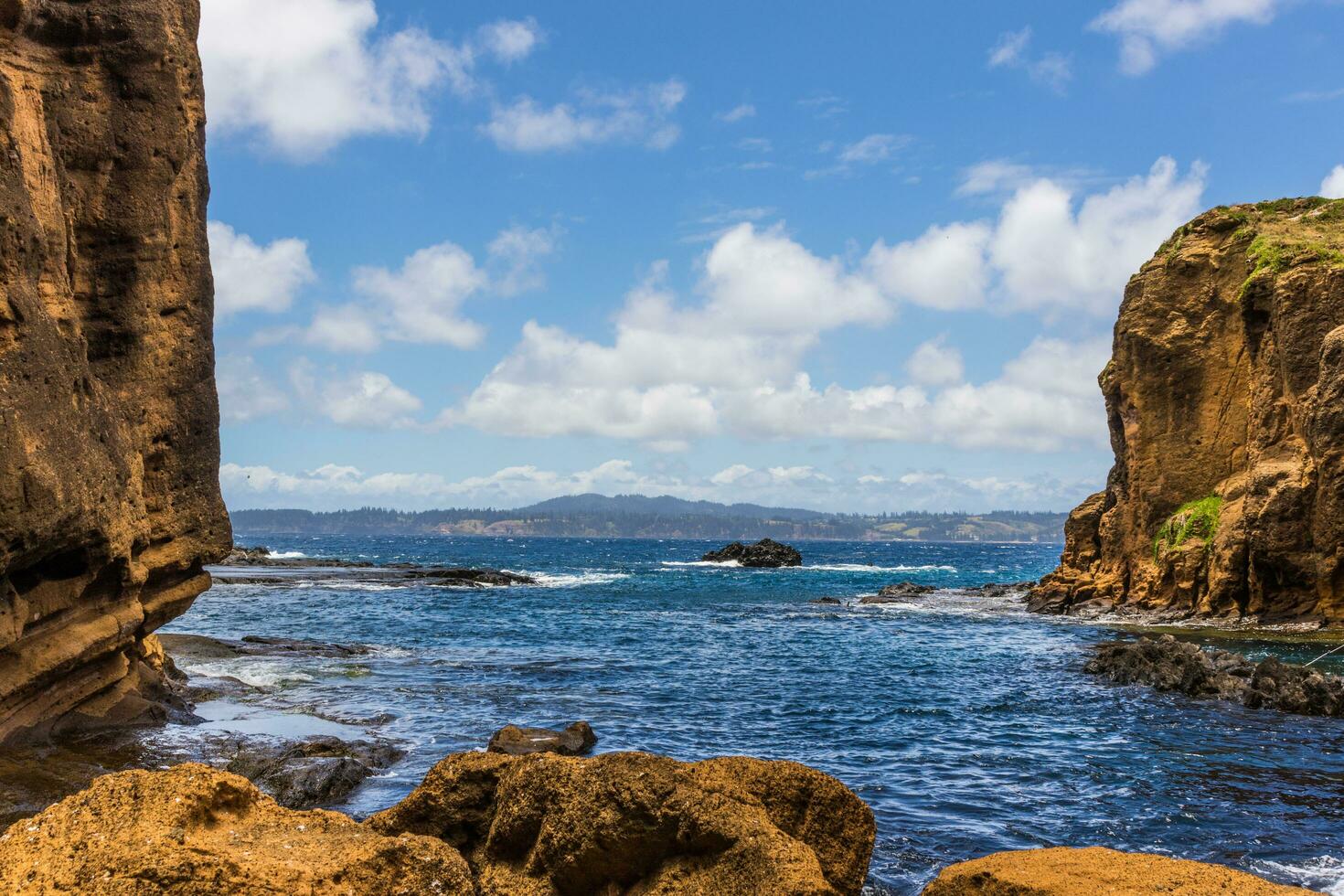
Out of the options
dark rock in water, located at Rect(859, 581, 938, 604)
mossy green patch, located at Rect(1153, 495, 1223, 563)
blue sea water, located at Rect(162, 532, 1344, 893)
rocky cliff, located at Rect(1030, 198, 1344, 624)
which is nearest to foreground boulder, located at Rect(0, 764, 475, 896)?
blue sea water, located at Rect(162, 532, 1344, 893)

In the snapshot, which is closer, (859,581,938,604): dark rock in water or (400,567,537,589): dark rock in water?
(859,581,938,604): dark rock in water

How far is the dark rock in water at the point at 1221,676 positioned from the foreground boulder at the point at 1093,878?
1702cm

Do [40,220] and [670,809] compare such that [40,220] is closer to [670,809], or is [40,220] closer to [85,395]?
[85,395]

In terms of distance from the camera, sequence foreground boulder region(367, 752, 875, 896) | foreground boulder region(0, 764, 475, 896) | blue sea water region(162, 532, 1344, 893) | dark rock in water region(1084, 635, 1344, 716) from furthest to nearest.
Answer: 1. dark rock in water region(1084, 635, 1344, 716)
2. blue sea water region(162, 532, 1344, 893)
3. foreground boulder region(367, 752, 875, 896)
4. foreground boulder region(0, 764, 475, 896)

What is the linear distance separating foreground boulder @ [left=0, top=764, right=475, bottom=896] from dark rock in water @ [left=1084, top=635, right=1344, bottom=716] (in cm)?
2193

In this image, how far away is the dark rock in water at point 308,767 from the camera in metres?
13.6

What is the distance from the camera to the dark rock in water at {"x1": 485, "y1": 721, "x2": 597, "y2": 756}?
52.7 ft

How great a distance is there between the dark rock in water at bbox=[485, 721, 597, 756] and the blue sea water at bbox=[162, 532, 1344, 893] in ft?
2.47

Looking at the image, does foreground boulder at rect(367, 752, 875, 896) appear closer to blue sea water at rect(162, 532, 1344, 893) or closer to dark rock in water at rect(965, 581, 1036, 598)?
blue sea water at rect(162, 532, 1344, 893)

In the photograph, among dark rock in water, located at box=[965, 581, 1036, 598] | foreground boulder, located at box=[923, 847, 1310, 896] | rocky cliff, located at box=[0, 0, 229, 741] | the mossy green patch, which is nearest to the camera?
foreground boulder, located at box=[923, 847, 1310, 896]

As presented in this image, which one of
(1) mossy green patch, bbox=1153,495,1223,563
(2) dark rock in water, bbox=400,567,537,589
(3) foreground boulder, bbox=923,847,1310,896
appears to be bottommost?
(2) dark rock in water, bbox=400,567,537,589

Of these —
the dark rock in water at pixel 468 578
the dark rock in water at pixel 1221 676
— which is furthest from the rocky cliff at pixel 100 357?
the dark rock in water at pixel 468 578

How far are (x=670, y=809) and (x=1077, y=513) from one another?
5169 centimetres

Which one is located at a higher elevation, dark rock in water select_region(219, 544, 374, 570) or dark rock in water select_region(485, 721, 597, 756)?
dark rock in water select_region(485, 721, 597, 756)
